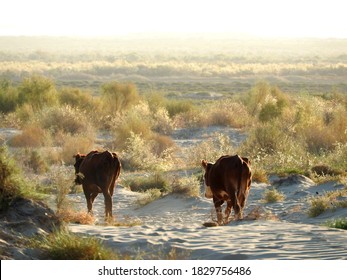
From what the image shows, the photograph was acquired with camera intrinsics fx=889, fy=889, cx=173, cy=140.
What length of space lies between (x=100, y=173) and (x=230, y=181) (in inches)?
107

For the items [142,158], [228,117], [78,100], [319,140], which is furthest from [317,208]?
[78,100]

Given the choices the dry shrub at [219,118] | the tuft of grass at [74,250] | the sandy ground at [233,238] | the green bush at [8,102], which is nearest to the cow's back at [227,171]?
the sandy ground at [233,238]

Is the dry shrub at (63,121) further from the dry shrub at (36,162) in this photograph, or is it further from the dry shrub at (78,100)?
the dry shrub at (36,162)

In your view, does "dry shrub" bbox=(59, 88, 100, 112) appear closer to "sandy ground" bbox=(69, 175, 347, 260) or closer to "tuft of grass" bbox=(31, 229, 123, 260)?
"sandy ground" bbox=(69, 175, 347, 260)

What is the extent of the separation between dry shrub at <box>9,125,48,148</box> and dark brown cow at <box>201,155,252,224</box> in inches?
596

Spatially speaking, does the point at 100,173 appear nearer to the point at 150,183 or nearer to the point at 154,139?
the point at 150,183

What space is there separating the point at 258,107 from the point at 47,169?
15042 millimetres

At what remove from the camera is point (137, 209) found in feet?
61.3

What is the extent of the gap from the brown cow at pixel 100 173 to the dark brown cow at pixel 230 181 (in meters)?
2.07

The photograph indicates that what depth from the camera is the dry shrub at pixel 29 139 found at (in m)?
28.4

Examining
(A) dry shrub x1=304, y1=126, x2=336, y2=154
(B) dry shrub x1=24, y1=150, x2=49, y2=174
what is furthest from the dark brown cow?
(A) dry shrub x1=304, y1=126, x2=336, y2=154

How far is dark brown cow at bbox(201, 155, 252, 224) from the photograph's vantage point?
1361 centimetres

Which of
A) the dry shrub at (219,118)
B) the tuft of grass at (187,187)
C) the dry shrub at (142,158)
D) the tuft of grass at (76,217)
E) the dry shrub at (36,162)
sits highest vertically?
the tuft of grass at (76,217)
